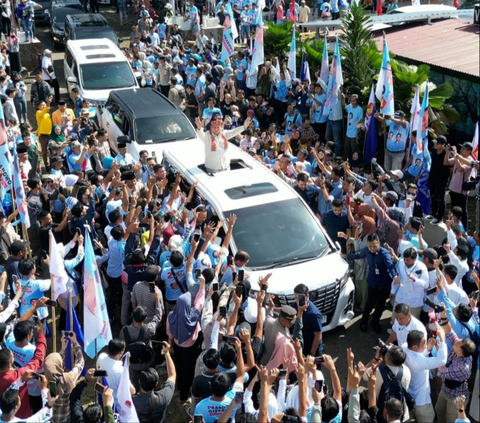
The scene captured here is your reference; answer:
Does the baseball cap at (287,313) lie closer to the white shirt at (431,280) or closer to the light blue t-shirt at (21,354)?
the white shirt at (431,280)

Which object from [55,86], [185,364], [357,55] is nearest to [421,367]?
[185,364]

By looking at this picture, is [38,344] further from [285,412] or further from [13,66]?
[13,66]

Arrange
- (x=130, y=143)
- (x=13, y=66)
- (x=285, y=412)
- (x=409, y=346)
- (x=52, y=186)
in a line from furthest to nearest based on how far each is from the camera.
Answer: (x=13, y=66) < (x=130, y=143) < (x=52, y=186) < (x=409, y=346) < (x=285, y=412)

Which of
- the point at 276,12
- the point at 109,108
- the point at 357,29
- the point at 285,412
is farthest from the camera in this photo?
the point at 276,12

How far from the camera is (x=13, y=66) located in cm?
2064

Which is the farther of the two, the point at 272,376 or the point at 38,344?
the point at 38,344

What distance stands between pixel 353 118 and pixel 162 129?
3.84 m

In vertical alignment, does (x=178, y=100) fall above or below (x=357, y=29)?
below

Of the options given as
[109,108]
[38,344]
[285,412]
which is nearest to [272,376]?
[285,412]

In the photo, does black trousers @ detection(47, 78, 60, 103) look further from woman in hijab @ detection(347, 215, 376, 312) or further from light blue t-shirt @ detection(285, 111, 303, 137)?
woman in hijab @ detection(347, 215, 376, 312)

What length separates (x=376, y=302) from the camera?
8852 mm

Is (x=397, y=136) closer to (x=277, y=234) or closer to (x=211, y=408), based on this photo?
(x=277, y=234)

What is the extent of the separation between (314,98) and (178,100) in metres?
3.64

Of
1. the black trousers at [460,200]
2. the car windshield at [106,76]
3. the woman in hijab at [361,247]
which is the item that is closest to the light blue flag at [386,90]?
the black trousers at [460,200]
